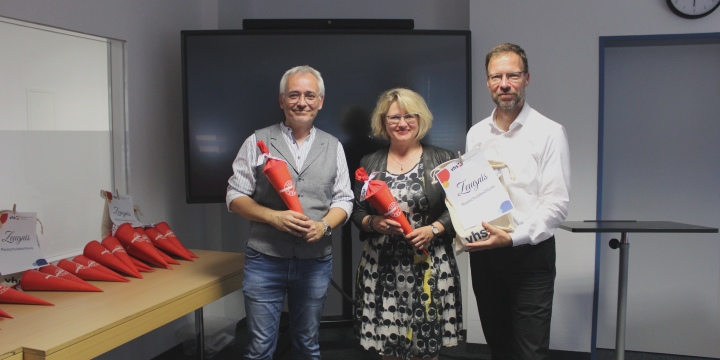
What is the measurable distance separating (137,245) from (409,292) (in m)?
1.23

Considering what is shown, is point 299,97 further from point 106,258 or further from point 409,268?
point 106,258

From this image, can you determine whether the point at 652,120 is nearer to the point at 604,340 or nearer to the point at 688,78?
the point at 688,78

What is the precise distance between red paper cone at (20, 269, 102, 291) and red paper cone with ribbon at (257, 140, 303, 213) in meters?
0.83

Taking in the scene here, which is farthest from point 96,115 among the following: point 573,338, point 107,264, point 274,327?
point 573,338

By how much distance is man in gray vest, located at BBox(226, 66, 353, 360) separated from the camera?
2115 mm

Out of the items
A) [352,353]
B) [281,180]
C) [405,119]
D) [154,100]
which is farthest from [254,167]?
[352,353]

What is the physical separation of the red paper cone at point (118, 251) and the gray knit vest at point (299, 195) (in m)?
0.60

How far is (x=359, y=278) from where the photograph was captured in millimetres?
2338

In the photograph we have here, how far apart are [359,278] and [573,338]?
1.63m

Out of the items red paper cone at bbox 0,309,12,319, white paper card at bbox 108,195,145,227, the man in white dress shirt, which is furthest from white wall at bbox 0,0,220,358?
the man in white dress shirt

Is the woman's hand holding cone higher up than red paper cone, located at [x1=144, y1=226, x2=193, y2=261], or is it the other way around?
the woman's hand holding cone

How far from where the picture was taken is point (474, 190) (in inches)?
80.0

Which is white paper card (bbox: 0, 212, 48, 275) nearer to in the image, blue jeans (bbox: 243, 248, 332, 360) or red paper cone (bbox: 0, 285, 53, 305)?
red paper cone (bbox: 0, 285, 53, 305)

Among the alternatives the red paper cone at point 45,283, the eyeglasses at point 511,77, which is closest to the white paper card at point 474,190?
the eyeglasses at point 511,77
